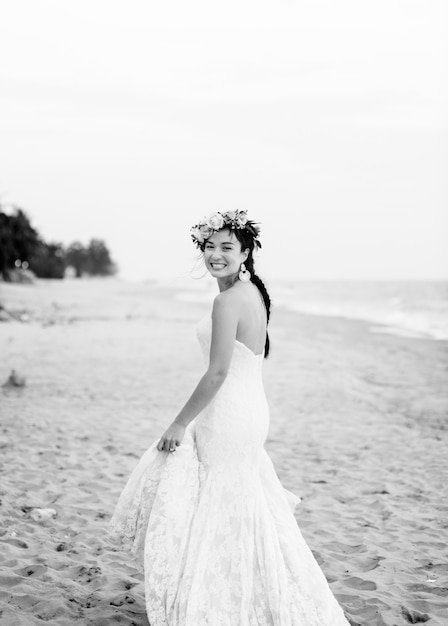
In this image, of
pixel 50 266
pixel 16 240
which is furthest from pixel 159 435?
pixel 50 266

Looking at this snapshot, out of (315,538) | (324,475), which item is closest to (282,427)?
(324,475)

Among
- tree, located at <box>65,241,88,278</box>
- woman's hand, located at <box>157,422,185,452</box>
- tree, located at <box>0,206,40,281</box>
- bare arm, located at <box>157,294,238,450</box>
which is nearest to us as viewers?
bare arm, located at <box>157,294,238,450</box>

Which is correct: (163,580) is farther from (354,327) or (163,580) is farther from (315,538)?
(354,327)

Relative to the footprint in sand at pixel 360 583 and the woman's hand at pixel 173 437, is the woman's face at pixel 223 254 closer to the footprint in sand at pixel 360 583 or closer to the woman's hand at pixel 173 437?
the woman's hand at pixel 173 437

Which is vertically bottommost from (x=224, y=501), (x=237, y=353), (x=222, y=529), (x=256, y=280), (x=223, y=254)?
(x=222, y=529)

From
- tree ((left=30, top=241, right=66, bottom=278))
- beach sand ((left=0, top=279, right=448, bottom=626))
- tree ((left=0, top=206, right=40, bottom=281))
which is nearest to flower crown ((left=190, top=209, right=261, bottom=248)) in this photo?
beach sand ((left=0, top=279, right=448, bottom=626))

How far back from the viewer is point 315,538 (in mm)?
4770

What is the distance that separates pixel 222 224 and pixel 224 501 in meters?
1.32

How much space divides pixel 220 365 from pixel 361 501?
3223 mm

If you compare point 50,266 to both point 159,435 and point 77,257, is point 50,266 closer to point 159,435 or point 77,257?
point 77,257

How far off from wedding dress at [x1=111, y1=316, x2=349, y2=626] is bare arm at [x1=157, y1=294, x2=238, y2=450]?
0.12 m

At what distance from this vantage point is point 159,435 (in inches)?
296

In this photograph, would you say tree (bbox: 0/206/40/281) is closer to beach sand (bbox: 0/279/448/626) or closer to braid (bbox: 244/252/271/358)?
beach sand (bbox: 0/279/448/626)

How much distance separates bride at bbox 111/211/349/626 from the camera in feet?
9.62
